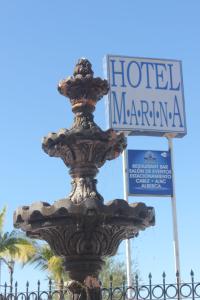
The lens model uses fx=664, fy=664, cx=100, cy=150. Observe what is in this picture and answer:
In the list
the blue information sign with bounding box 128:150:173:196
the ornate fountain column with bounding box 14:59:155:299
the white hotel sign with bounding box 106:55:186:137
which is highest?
the white hotel sign with bounding box 106:55:186:137

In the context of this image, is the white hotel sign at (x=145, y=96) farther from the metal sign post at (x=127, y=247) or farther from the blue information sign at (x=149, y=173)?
the metal sign post at (x=127, y=247)

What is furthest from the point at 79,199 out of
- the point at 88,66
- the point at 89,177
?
the point at 88,66

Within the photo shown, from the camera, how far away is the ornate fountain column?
25.3ft

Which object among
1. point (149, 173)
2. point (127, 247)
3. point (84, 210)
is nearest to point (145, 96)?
point (149, 173)

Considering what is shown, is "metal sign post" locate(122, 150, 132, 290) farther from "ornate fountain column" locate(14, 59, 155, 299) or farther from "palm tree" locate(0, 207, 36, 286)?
"ornate fountain column" locate(14, 59, 155, 299)

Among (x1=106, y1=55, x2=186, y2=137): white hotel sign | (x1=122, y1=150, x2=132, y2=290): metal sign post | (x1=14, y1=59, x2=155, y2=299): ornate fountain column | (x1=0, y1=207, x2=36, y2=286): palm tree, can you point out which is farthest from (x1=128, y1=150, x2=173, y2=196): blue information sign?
(x1=14, y1=59, x2=155, y2=299): ornate fountain column

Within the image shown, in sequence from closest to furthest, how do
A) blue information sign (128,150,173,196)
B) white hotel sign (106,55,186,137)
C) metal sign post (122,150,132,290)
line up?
metal sign post (122,150,132,290) < blue information sign (128,150,173,196) < white hotel sign (106,55,186,137)

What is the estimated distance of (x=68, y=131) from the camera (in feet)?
26.6

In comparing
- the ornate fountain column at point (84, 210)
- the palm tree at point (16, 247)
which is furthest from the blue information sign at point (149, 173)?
the ornate fountain column at point (84, 210)

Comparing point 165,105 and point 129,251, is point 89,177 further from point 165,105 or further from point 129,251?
point 165,105

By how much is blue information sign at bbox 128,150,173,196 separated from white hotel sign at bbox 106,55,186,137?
969 millimetres

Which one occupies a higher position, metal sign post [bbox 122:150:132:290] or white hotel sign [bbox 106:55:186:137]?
white hotel sign [bbox 106:55:186:137]

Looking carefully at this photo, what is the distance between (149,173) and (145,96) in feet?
9.65

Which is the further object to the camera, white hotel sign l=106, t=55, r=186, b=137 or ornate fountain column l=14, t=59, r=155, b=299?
white hotel sign l=106, t=55, r=186, b=137
